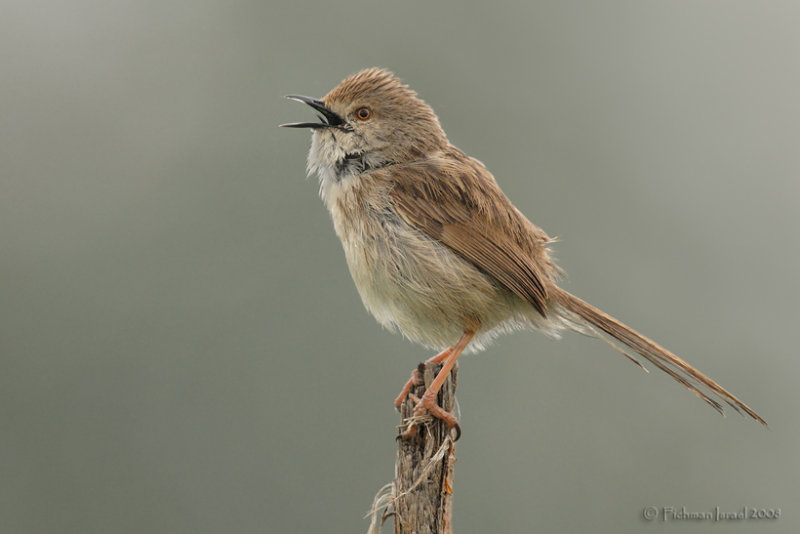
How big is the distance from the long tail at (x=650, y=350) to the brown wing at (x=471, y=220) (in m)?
0.19

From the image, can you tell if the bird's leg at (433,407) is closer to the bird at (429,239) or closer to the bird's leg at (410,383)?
the bird at (429,239)

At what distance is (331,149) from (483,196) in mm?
843

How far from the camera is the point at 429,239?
153 inches

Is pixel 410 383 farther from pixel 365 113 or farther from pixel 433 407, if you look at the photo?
pixel 365 113

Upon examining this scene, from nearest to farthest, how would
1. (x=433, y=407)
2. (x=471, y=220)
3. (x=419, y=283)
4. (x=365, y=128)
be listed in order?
(x=433, y=407)
(x=419, y=283)
(x=471, y=220)
(x=365, y=128)

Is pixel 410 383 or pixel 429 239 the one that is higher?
pixel 429 239

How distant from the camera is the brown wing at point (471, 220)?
385cm

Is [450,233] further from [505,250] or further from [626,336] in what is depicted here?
[626,336]

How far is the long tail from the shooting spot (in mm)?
3572

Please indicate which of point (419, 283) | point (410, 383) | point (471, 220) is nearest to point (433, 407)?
point (410, 383)

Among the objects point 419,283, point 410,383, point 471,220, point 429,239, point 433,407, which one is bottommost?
point 433,407

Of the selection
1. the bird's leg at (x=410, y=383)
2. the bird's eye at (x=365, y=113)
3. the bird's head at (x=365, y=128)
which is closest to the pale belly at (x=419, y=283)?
the bird's leg at (x=410, y=383)

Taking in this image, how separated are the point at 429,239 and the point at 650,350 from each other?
47.3 inches

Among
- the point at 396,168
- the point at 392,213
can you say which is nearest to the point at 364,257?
the point at 392,213
